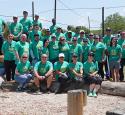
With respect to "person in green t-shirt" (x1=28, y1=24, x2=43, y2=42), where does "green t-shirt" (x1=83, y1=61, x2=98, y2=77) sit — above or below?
below

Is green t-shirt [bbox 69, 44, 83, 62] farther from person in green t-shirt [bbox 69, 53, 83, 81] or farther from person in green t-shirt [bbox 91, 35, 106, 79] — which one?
person in green t-shirt [bbox 69, 53, 83, 81]

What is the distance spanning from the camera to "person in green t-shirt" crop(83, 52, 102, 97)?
11.9 metres

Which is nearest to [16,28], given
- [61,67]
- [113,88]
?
[61,67]

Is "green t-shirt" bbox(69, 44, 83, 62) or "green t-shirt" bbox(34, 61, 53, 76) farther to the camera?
"green t-shirt" bbox(69, 44, 83, 62)

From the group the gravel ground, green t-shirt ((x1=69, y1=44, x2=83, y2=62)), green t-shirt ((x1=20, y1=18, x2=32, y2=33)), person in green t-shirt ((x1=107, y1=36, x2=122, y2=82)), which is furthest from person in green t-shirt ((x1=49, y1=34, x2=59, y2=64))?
person in green t-shirt ((x1=107, y1=36, x2=122, y2=82))

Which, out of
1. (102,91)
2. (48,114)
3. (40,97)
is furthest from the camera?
(102,91)

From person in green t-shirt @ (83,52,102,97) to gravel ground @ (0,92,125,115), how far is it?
29cm

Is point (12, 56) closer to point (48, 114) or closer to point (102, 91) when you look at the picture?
point (102, 91)

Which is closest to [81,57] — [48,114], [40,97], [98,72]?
[98,72]

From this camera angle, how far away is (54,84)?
487 inches

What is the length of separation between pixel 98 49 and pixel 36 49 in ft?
6.62

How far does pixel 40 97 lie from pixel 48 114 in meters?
2.31

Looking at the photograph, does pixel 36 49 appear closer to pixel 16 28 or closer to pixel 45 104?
pixel 16 28

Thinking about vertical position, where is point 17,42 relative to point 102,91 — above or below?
above
